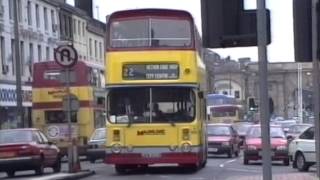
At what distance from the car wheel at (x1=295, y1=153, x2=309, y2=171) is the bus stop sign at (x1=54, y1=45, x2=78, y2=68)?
25.2ft

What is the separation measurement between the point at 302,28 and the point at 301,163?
20.9 meters

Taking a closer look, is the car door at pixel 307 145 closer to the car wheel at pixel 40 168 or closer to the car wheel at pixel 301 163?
the car wheel at pixel 301 163

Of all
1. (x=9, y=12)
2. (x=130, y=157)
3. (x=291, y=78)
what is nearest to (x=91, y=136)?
(x=130, y=157)

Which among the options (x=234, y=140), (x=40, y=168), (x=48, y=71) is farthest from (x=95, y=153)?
(x=40, y=168)

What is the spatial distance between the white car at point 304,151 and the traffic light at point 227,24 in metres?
20.4

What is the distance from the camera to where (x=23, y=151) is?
27.0 meters

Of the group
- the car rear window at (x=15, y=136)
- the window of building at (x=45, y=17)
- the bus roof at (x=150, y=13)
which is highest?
the window of building at (x=45, y=17)

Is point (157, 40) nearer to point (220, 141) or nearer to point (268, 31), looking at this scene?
point (220, 141)

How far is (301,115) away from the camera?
95562 mm

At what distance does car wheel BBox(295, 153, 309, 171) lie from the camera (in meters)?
27.8

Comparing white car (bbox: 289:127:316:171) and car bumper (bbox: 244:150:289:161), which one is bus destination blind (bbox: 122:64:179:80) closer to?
white car (bbox: 289:127:316:171)

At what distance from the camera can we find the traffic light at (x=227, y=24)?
693cm

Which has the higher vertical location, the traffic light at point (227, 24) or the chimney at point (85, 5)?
the chimney at point (85, 5)

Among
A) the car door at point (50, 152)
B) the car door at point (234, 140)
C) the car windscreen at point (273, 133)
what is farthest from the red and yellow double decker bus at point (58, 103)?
the car door at point (50, 152)
